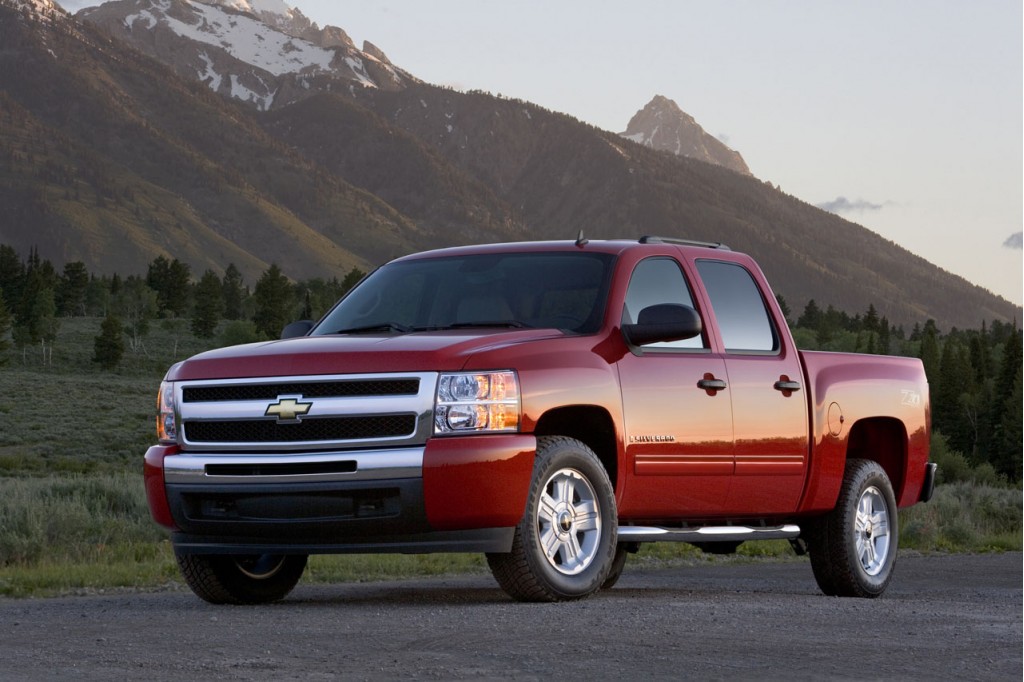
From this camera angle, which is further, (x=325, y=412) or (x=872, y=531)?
(x=872, y=531)

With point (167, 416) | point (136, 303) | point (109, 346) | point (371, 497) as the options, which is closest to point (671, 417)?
point (371, 497)

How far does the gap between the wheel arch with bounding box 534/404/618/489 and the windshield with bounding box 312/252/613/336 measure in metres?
0.49

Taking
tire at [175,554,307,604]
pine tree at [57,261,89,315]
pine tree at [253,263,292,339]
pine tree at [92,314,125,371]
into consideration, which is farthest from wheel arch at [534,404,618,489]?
pine tree at [57,261,89,315]

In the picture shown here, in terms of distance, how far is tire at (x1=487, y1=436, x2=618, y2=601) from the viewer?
8.55 meters

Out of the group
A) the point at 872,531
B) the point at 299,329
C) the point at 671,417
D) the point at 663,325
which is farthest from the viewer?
the point at 872,531

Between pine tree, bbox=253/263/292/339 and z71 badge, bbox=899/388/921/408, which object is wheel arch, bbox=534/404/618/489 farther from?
pine tree, bbox=253/263/292/339

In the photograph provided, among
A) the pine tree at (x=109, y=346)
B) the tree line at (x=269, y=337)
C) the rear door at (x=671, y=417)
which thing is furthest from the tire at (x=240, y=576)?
the pine tree at (x=109, y=346)

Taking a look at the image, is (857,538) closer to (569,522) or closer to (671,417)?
(671,417)

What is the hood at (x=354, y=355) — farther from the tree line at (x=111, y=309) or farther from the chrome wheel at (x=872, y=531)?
the tree line at (x=111, y=309)

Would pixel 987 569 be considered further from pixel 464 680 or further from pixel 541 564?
pixel 464 680

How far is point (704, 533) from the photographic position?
9883 millimetres

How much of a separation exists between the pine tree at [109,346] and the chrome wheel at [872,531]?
146 meters

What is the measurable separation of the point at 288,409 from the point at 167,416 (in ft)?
3.31

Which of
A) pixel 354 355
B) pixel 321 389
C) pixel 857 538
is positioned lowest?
pixel 857 538
